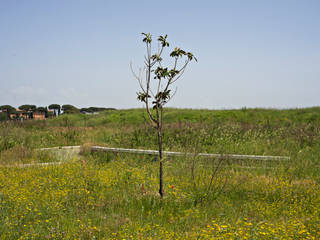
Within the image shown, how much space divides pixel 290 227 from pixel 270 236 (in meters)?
0.56

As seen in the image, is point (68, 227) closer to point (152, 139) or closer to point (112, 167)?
point (112, 167)

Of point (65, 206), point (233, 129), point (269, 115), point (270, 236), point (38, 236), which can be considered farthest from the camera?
point (269, 115)

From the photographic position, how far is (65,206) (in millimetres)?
5531

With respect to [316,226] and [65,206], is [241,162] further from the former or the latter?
[65,206]

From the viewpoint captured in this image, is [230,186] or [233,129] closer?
[230,186]

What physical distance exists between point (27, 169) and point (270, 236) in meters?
6.57

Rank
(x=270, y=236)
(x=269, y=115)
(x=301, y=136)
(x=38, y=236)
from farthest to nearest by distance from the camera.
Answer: (x=269, y=115)
(x=301, y=136)
(x=38, y=236)
(x=270, y=236)

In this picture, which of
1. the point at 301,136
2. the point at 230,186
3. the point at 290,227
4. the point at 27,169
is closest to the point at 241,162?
the point at 230,186

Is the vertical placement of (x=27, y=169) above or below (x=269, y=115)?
below

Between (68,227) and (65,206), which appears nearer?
(68,227)

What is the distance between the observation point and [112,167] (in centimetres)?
820

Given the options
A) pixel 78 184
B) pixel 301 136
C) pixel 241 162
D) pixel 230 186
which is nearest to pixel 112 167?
pixel 78 184

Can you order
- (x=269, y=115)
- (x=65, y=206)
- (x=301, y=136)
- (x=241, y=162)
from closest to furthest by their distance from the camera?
(x=65, y=206) < (x=241, y=162) < (x=301, y=136) < (x=269, y=115)

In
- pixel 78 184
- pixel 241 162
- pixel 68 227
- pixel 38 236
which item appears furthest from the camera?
pixel 241 162
